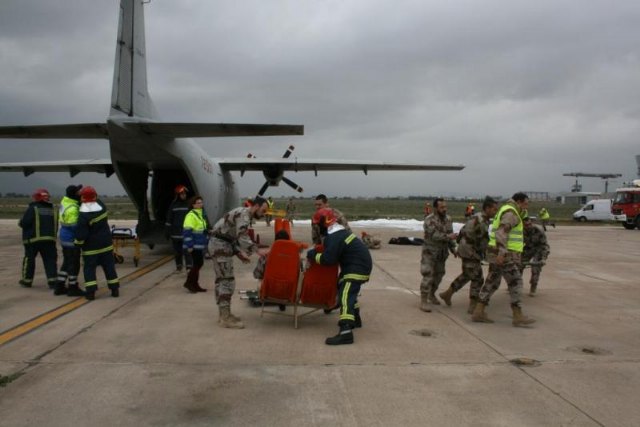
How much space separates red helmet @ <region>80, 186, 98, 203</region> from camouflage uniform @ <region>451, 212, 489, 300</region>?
20.2ft

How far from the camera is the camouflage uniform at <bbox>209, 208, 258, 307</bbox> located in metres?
6.46

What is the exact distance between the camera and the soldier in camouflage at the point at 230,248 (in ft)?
21.1

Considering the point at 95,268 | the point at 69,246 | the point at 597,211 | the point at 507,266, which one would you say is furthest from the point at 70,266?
the point at 597,211

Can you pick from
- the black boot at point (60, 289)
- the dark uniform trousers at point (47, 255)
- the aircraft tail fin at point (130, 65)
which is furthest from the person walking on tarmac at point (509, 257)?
the aircraft tail fin at point (130, 65)

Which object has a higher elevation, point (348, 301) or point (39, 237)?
point (39, 237)

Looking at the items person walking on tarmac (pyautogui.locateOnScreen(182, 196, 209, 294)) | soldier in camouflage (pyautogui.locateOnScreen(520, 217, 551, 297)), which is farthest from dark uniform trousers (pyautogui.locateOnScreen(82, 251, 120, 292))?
soldier in camouflage (pyautogui.locateOnScreen(520, 217, 551, 297))

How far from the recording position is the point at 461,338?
604cm

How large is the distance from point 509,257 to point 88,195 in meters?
6.79

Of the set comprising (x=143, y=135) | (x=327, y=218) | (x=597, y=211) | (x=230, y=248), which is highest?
(x=143, y=135)

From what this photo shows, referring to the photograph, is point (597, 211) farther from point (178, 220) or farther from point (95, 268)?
point (95, 268)

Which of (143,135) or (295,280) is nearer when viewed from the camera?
(295,280)

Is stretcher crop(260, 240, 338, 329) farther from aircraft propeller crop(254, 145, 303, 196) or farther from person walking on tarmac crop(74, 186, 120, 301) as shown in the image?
aircraft propeller crop(254, 145, 303, 196)

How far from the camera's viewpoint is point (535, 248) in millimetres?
9016

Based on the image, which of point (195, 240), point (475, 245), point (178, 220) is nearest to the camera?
point (475, 245)
